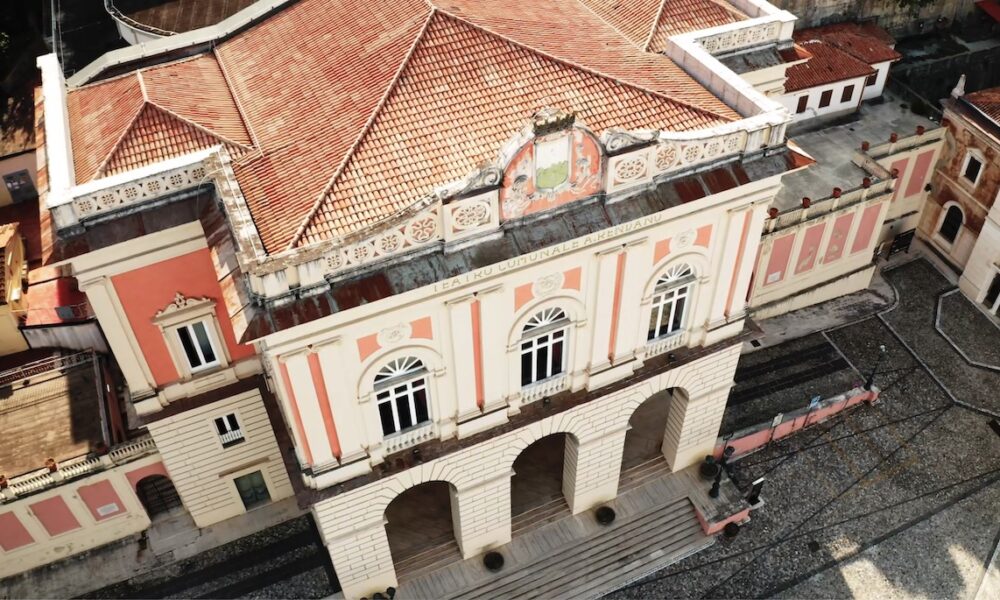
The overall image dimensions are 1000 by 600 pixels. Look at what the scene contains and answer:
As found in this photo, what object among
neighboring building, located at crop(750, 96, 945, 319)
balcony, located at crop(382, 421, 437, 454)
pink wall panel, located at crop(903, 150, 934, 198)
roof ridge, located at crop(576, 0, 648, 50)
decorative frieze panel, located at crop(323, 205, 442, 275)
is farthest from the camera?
pink wall panel, located at crop(903, 150, 934, 198)

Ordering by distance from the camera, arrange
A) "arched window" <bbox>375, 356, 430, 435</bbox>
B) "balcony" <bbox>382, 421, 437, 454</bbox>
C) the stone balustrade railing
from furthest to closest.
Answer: the stone balustrade railing
"balcony" <bbox>382, 421, 437, 454</bbox>
"arched window" <bbox>375, 356, 430, 435</bbox>

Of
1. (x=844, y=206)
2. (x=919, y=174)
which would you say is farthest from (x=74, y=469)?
(x=919, y=174)

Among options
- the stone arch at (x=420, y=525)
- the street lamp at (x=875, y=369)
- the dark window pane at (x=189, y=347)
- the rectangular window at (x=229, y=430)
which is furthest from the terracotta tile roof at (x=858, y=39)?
the dark window pane at (x=189, y=347)

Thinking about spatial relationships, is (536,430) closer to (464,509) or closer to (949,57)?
(464,509)

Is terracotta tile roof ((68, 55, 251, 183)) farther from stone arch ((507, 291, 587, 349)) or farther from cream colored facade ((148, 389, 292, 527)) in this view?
stone arch ((507, 291, 587, 349))

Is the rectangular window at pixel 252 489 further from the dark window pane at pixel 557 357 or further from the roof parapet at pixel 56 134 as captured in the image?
the roof parapet at pixel 56 134

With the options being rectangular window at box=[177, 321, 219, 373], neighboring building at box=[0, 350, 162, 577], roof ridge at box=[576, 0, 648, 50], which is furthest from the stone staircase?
roof ridge at box=[576, 0, 648, 50]
